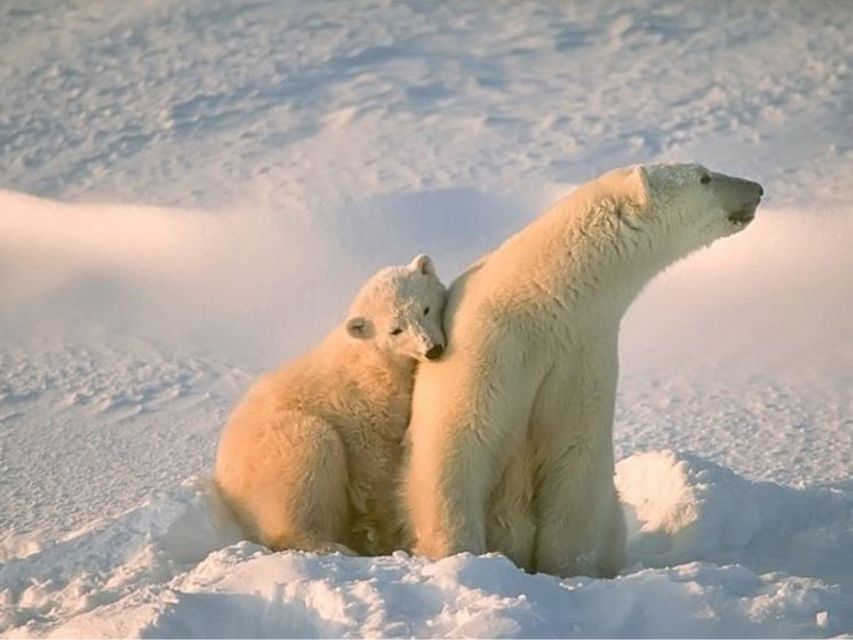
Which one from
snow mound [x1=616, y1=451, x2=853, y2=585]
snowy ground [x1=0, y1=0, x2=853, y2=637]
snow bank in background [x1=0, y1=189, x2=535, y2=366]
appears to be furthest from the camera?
snow bank in background [x1=0, y1=189, x2=535, y2=366]

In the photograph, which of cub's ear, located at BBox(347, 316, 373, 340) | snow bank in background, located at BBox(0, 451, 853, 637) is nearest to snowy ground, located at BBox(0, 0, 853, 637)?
snow bank in background, located at BBox(0, 451, 853, 637)

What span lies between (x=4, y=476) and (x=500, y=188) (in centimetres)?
579

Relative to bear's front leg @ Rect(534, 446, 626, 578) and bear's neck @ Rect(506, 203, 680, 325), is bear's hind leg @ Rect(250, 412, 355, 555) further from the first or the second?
bear's neck @ Rect(506, 203, 680, 325)

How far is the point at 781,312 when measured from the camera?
995 cm

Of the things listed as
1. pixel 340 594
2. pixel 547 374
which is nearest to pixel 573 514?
pixel 547 374

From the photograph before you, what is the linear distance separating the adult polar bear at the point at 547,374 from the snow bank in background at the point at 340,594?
38 cm

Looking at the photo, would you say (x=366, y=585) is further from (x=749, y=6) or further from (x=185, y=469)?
(x=749, y=6)

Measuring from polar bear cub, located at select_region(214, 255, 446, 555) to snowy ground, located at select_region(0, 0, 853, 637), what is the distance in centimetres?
29

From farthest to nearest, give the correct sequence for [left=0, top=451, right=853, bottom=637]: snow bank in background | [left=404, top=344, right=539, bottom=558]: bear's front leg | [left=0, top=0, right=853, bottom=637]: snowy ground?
[left=404, top=344, right=539, bottom=558]: bear's front leg → [left=0, top=0, right=853, bottom=637]: snowy ground → [left=0, top=451, right=853, bottom=637]: snow bank in background

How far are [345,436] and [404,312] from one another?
1.56 feet

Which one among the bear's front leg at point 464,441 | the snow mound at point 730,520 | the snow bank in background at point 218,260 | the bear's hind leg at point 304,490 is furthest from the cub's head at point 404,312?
the snow bank in background at point 218,260

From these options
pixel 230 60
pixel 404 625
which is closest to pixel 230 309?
pixel 230 60

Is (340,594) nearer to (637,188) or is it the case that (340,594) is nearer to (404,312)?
(404,312)

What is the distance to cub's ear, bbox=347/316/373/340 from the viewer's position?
473 centimetres
